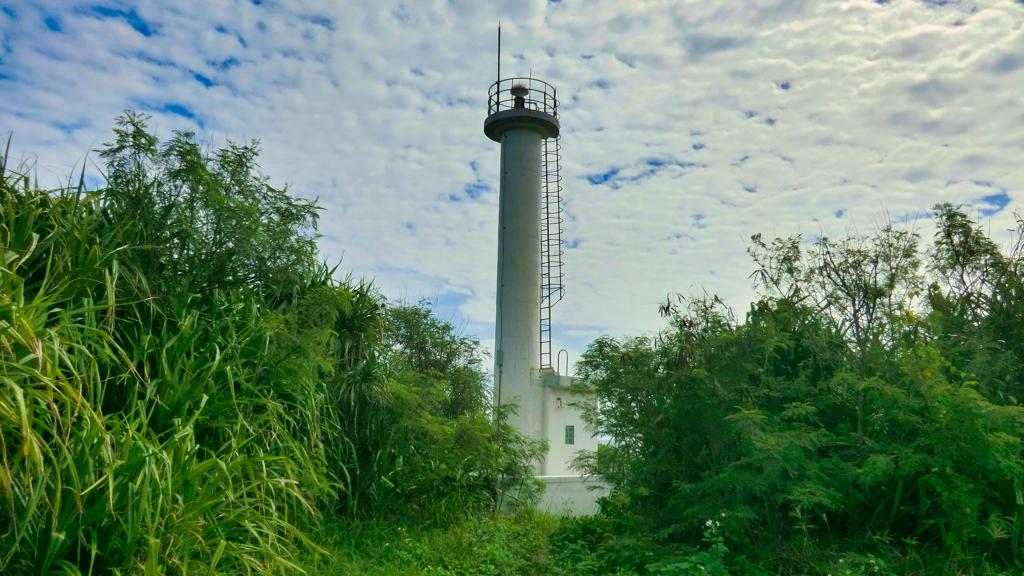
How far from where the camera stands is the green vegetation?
4.01 m

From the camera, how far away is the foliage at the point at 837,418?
5648 mm

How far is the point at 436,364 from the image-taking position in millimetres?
13930

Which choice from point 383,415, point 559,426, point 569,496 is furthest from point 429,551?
point 559,426

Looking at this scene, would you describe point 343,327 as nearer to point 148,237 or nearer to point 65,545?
point 148,237

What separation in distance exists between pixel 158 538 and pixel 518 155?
40.7 feet

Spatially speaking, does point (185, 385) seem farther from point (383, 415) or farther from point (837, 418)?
point (837, 418)

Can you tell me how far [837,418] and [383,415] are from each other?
15.7 ft

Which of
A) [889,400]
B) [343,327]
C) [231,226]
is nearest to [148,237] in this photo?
[231,226]

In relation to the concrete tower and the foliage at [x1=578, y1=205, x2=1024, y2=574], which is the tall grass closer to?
the foliage at [x1=578, y1=205, x2=1024, y2=574]

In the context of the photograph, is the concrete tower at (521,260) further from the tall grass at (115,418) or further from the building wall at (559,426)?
the tall grass at (115,418)

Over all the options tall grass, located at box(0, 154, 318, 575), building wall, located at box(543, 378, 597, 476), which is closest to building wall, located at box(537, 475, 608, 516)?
building wall, located at box(543, 378, 597, 476)

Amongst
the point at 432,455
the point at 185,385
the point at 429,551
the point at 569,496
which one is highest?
the point at 185,385

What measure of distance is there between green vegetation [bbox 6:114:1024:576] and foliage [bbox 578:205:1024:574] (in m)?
0.03

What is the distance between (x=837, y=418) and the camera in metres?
6.67
